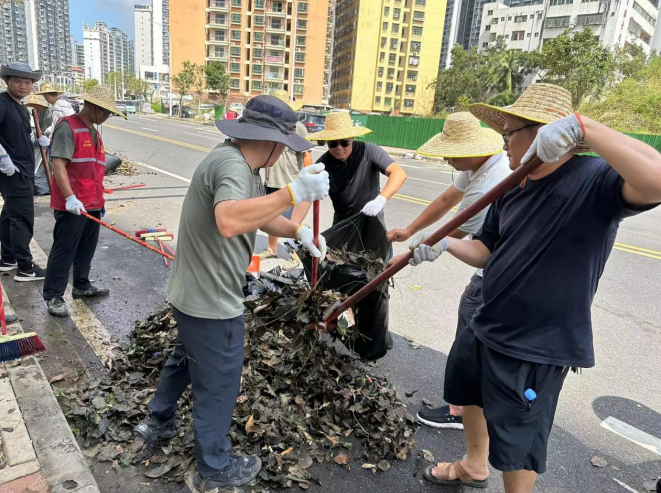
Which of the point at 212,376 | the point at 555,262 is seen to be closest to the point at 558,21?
the point at 555,262

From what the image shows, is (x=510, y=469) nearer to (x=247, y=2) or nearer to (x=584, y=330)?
(x=584, y=330)

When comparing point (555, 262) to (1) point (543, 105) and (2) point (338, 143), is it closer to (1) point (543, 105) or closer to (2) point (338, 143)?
(1) point (543, 105)

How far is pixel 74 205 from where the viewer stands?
150 inches

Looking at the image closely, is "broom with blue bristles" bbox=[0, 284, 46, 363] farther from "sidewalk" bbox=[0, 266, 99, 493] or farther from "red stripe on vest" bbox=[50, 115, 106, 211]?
"red stripe on vest" bbox=[50, 115, 106, 211]

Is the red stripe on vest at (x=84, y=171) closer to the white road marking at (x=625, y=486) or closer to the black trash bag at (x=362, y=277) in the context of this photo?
the black trash bag at (x=362, y=277)

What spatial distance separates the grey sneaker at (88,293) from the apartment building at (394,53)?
253 feet

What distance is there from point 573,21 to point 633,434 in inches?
3398

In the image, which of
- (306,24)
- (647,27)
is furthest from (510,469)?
(647,27)

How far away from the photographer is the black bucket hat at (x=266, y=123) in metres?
1.92

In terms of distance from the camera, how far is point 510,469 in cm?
188

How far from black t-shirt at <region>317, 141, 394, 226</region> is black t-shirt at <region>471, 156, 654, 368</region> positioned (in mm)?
1836

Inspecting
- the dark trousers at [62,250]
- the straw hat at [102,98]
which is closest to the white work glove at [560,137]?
the straw hat at [102,98]

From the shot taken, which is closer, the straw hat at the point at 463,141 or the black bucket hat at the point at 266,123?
the black bucket hat at the point at 266,123

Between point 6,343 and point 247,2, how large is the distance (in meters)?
84.3
